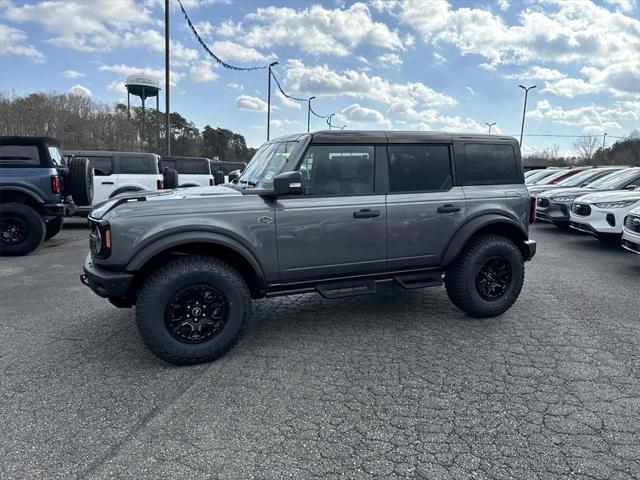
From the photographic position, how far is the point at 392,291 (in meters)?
Result: 5.74

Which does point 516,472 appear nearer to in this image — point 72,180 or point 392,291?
point 392,291

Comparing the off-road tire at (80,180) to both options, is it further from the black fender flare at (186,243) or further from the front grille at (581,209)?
the front grille at (581,209)

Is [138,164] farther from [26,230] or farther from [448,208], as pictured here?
[448,208]

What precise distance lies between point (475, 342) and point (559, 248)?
6.07 meters

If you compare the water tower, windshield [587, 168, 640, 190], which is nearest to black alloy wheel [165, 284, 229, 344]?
windshield [587, 168, 640, 190]

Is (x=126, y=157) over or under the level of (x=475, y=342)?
over

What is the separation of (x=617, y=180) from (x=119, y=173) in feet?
39.4

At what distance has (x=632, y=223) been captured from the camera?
6719mm

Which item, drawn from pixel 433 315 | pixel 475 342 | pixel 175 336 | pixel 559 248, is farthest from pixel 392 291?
pixel 559 248

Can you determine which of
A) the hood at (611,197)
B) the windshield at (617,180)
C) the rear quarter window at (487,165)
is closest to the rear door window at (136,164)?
the rear quarter window at (487,165)

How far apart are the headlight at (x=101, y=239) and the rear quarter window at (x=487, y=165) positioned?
3300 millimetres

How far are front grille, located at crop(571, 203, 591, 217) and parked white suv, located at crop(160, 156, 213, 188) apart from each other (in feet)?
32.8

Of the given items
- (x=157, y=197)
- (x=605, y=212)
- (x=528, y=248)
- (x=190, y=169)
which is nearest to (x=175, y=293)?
(x=157, y=197)

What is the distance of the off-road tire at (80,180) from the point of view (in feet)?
24.2
